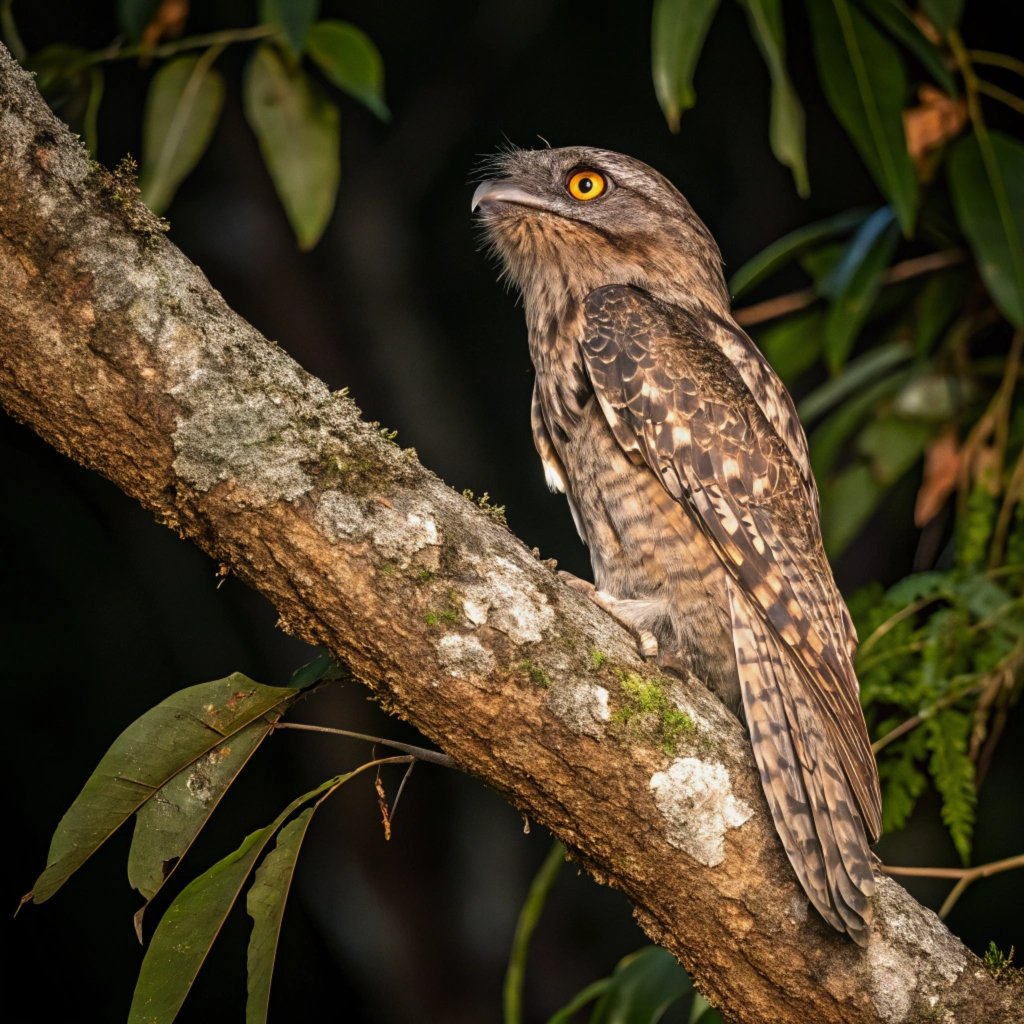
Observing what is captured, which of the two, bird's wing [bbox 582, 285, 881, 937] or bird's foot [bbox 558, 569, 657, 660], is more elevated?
bird's wing [bbox 582, 285, 881, 937]

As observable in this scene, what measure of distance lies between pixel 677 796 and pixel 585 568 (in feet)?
10.2

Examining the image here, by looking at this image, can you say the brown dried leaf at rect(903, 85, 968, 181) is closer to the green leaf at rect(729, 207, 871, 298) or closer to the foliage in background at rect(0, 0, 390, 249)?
the green leaf at rect(729, 207, 871, 298)

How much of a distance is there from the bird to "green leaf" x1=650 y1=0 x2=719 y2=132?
32cm

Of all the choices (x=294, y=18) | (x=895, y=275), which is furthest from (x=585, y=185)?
(x=895, y=275)

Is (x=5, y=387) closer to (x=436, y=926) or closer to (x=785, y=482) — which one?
(x=785, y=482)

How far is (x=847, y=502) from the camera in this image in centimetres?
318

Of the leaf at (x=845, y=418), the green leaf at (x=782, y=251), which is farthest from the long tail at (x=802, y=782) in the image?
the leaf at (x=845, y=418)

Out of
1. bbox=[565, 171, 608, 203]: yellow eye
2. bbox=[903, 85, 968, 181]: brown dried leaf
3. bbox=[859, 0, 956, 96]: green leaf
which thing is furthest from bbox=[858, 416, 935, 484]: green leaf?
bbox=[565, 171, 608, 203]: yellow eye

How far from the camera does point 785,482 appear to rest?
2.34 metres

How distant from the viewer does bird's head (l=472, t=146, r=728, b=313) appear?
2.66 meters

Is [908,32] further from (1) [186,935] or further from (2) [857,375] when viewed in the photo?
(1) [186,935]

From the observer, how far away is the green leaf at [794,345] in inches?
133

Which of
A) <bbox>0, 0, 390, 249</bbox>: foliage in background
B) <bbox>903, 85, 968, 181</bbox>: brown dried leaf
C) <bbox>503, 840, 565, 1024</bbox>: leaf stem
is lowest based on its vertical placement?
<bbox>503, 840, 565, 1024</bbox>: leaf stem

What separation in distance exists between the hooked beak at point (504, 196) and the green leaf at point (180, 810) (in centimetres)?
145
